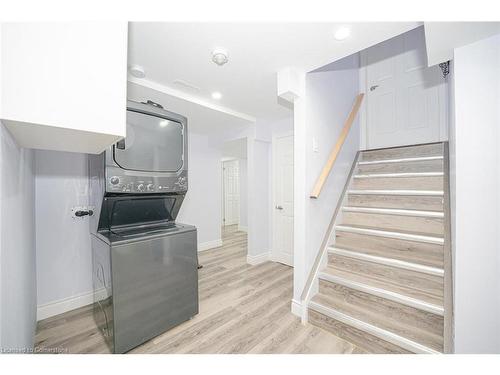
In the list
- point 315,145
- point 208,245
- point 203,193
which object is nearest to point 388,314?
point 315,145

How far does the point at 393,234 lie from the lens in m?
1.90

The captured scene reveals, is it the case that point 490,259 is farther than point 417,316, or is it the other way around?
point 417,316

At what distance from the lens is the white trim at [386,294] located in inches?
56.7

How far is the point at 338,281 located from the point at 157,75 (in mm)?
2553

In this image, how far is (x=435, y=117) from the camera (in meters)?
2.57

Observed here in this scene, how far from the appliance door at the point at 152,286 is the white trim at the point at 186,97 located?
1.49 metres

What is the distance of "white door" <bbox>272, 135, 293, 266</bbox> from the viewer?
10.7ft

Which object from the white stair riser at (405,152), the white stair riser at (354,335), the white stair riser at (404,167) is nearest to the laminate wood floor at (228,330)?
the white stair riser at (354,335)

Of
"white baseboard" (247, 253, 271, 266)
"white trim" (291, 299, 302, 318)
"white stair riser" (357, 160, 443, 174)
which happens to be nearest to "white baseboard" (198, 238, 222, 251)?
"white baseboard" (247, 253, 271, 266)

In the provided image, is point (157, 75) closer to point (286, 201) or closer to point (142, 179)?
point (142, 179)

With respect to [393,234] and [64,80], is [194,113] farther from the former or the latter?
[393,234]

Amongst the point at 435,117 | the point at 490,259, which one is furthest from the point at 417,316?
the point at 435,117

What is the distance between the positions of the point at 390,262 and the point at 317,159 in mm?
1111

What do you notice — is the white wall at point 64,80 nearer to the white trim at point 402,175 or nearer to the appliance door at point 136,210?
the appliance door at point 136,210
